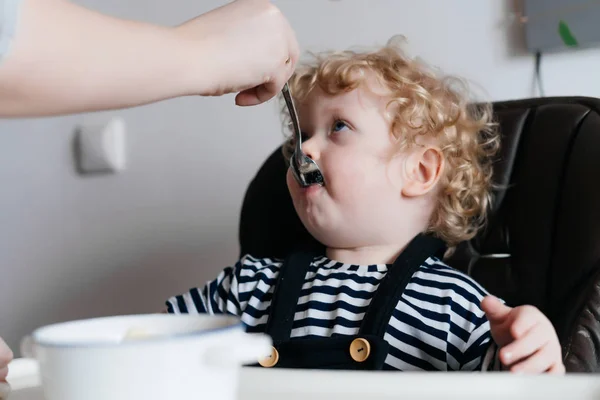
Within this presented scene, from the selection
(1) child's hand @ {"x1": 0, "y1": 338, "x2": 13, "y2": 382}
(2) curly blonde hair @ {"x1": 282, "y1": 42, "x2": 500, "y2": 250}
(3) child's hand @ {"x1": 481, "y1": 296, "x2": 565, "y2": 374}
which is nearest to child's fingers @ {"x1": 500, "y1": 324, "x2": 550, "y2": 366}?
(3) child's hand @ {"x1": 481, "y1": 296, "x2": 565, "y2": 374}

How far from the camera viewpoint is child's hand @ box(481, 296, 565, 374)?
0.77 metres

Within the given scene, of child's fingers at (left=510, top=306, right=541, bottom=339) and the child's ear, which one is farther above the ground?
the child's ear

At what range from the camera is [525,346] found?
0.77m

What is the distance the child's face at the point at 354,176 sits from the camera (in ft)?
3.54

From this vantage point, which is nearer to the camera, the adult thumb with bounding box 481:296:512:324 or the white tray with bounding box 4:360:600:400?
the white tray with bounding box 4:360:600:400

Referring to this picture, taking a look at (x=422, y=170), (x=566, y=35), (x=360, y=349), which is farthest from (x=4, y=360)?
(x=566, y=35)

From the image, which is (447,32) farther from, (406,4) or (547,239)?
(547,239)

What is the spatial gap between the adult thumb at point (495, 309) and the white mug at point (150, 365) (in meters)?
0.43

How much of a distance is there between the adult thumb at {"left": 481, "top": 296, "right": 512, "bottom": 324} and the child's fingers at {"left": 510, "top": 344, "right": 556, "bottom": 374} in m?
0.05

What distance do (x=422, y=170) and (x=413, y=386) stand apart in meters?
0.66

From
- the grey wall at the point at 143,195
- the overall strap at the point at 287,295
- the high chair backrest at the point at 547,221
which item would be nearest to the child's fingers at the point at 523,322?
the high chair backrest at the point at 547,221

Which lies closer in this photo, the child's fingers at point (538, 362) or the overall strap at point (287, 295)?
the child's fingers at point (538, 362)

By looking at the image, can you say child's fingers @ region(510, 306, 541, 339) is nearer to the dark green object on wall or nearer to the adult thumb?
Answer: the adult thumb

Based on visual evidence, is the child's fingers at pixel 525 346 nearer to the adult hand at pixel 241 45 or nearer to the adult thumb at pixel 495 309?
the adult thumb at pixel 495 309
